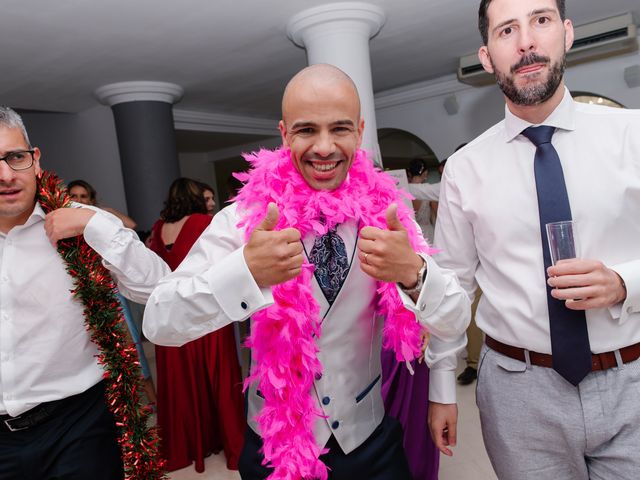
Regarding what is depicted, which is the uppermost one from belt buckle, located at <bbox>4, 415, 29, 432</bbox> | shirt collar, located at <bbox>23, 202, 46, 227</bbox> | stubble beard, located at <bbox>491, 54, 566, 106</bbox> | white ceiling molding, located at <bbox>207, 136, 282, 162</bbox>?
white ceiling molding, located at <bbox>207, 136, 282, 162</bbox>

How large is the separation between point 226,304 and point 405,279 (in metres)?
0.37

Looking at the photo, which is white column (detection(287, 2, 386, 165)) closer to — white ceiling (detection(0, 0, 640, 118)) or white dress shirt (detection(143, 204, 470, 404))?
white ceiling (detection(0, 0, 640, 118))

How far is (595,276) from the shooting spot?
104 centimetres

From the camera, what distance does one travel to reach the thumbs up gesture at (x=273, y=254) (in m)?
1.00

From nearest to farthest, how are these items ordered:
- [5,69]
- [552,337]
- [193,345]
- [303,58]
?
[552,337] < [193,345] < [5,69] < [303,58]

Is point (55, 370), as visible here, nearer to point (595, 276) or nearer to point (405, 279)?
point (405, 279)

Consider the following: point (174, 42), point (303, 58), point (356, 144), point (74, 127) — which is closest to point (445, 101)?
point (303, 58)

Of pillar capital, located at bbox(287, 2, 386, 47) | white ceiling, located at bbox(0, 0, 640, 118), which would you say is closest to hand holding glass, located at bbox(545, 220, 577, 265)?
white ceiling, located at bbox(0, 0, 640, 118)

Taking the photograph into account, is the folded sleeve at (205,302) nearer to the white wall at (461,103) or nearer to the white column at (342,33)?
the white column at (342,33)

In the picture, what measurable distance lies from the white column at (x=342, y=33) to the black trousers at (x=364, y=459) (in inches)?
113

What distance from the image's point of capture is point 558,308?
1166mm

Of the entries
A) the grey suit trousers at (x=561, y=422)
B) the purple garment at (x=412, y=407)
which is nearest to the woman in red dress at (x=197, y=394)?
the purple garment at (x=412, y=407)

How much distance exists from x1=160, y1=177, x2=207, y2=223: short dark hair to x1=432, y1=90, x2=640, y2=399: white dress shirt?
2026 mm

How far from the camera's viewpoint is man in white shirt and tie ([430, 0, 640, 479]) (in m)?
1.13
